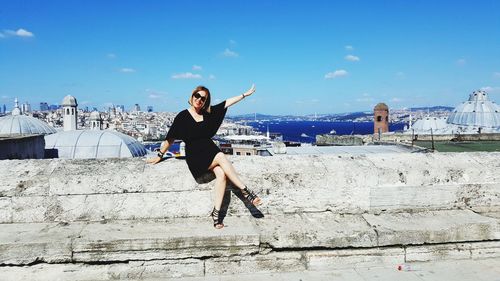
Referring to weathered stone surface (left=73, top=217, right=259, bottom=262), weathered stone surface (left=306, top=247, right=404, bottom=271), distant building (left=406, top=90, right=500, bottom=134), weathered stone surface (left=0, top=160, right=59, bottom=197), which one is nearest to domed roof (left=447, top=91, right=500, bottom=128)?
distant building (left=406, top=90, right=500, bottom=134)

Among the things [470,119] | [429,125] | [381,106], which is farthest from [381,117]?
[470,119]

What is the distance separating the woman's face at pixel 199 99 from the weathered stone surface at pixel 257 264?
1491 millimetres

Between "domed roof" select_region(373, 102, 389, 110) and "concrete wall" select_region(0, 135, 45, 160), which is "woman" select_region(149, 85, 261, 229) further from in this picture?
"domed roof" select_region(373, 102, 389, 110)

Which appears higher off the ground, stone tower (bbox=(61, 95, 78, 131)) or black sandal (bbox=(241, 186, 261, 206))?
stone tower (bbox=(61, 95, 78, 131))

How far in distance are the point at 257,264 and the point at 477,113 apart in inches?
2775

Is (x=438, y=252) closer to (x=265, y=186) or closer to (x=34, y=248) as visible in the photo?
(x=265, y=186)

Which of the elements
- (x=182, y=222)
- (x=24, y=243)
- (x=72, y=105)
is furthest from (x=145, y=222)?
(x=72, y=105)

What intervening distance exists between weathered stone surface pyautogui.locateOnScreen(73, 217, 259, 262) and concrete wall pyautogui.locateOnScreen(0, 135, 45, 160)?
16.4 m

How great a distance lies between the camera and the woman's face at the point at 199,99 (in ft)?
13.7

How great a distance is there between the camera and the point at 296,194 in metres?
4.32

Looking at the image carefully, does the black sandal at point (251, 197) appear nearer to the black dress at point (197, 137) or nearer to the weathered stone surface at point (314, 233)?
the weathered stone surface at point (314, 233)

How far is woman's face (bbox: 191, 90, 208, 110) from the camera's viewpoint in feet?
13.7

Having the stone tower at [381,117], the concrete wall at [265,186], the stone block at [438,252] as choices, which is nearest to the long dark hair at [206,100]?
the concrete wall at [265,186]

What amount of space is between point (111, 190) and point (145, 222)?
0.47 metres
